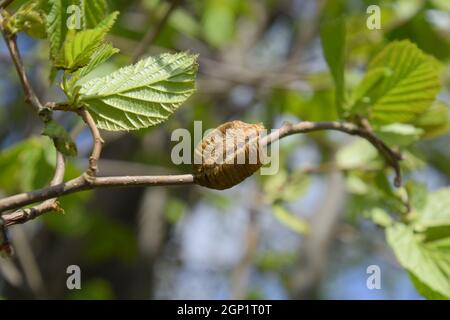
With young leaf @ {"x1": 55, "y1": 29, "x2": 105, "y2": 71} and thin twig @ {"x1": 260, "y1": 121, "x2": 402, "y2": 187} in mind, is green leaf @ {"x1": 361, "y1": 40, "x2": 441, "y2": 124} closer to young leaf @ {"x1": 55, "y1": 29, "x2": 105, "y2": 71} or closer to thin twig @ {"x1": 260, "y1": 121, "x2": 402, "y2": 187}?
thin twig @ {"x1": 260, "y1": 121, "x2": 402, "y2": 187}

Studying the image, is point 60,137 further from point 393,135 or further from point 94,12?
point 393,135

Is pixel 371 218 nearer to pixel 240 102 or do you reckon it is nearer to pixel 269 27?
pixel 240 102

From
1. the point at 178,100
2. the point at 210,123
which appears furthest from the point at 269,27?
the point at 178,100

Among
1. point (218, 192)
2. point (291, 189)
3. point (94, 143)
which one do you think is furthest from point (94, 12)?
point (218, 192)

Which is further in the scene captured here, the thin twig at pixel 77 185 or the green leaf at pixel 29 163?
the green leaf at pixel 29 163

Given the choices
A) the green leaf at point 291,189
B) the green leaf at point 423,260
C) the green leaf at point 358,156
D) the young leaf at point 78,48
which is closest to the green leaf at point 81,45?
the young leaf at point 78,48

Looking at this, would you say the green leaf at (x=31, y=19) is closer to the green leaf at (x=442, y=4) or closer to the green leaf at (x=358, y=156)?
the green leaf at (x=358, y=156)

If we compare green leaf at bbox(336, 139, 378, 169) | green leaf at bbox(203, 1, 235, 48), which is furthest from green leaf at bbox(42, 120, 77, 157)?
green leaf at bbox(203, 1, 235, 48)
